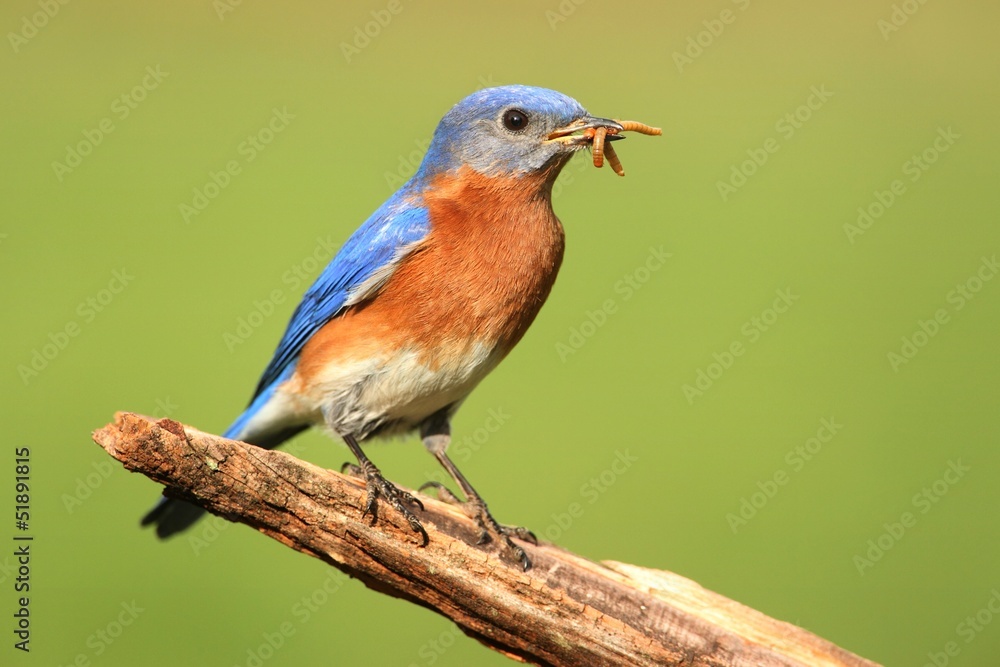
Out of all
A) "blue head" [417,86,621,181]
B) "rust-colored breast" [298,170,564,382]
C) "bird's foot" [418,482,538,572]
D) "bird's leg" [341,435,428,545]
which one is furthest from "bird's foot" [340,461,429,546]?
"blue head" [417,86,621,181]

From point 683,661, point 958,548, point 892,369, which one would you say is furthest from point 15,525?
point 892,369

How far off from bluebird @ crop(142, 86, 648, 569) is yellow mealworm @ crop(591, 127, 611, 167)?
1.0 inches

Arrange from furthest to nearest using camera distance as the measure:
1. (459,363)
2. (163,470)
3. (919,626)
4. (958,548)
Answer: (958,548)
(919,626)
(459,363)
(163,470)

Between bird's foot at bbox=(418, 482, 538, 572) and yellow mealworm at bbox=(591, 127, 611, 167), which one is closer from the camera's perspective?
bird's foot at bbox=(418, 482, 538, 572)

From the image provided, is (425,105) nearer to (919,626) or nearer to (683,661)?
(919,626)

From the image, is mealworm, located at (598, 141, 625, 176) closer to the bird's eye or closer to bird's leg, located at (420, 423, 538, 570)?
the bird's eye

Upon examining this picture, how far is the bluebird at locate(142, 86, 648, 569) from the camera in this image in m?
4.78

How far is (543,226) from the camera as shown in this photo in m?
4.99

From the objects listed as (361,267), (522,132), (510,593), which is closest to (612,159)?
(522,132)

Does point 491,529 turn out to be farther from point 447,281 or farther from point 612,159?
point 612,159

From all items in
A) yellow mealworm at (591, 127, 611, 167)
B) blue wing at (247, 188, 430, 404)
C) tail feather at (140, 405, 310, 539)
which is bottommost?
tail feather at (140, 405, 310, 539)

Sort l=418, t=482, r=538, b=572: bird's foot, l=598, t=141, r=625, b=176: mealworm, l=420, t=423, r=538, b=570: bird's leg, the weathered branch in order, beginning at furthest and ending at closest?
l=598, t=141, r=625, b=176: mealworm < l=420, t=423, r=538, b=570: bird's leg < l=418, t=482, r=538, b=572: bird's foot < the weathered branch

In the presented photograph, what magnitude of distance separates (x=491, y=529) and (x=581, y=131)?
74.2 inches

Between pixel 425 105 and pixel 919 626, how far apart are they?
8.66 meters
